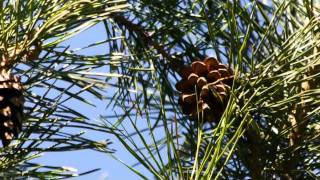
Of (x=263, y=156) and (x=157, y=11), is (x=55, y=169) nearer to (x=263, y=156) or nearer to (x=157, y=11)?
(x=263, y=156)

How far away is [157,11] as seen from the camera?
1435 millimetres

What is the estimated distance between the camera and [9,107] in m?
1.01

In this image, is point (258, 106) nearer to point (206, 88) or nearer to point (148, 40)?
point (206, 88)

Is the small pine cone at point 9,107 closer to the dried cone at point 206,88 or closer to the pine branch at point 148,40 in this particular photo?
the dried cone at point 206,88

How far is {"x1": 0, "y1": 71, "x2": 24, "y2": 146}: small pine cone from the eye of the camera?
99 cm

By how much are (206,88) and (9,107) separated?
281 millimetres

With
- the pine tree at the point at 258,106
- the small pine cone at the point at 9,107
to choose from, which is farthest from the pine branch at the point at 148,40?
the small pine cone at the point at 9,107

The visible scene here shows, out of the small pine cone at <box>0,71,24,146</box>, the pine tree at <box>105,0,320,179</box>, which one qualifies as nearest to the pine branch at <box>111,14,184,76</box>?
the pine tree at <box>105,0,320,179</box>

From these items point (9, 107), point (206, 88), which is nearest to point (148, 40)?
point (206, 88)

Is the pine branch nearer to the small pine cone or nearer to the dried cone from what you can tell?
the dried cone

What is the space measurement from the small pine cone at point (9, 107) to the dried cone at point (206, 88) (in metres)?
0.24

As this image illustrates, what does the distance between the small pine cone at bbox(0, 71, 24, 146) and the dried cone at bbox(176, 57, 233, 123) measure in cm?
24

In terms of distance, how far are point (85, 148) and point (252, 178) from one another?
24 centimetres

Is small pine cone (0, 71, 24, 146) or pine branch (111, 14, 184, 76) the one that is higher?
pine branch (111, 14, 184, 76)
